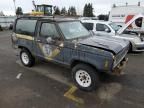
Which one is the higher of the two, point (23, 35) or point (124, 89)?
point (23, 35)

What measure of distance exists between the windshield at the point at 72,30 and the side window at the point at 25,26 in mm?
1168

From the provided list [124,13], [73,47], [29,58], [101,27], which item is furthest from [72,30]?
[124,13]

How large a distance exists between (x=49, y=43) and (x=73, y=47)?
0.91 meters

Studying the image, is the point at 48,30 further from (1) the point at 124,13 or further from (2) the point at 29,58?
(1) the point at 124,13

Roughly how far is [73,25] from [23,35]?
1913mm

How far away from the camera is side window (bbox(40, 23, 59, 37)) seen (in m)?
4.69

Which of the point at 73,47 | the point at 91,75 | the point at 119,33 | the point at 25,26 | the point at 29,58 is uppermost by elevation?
the point at 25,26

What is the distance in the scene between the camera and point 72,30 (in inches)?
194

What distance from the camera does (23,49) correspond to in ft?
20.0

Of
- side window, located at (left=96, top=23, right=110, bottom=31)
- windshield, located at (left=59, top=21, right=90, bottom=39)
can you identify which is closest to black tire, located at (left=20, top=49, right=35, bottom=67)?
windshield, located at (left=59, top=21, right=90, bottom=39)

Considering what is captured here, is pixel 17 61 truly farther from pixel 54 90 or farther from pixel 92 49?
pixel 92 49

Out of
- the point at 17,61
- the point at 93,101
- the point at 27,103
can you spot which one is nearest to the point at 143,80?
the point at 93,101

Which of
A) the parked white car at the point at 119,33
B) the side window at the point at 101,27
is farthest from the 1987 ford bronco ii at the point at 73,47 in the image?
the side window at the point at 101,27

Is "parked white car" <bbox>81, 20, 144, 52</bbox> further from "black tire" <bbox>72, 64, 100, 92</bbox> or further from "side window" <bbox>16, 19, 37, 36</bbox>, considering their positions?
"black tire" <bbox>72, 64, 100, 92</bbox>
